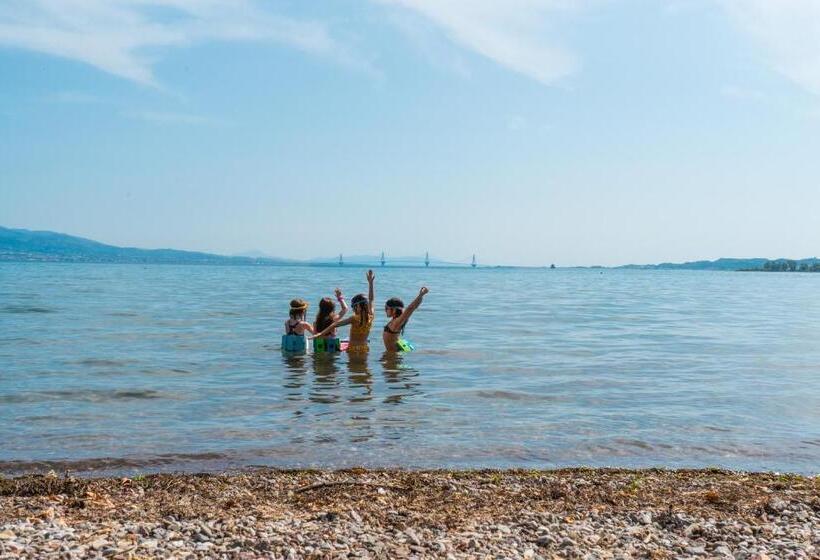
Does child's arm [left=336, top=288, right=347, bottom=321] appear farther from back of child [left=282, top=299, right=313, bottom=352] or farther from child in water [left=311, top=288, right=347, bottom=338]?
back of child [left=282, top=299, right=313, bottom=352]

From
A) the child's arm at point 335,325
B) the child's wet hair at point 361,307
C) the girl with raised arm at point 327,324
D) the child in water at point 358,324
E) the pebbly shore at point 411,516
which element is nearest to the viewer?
the pebbly shore at point 411,516

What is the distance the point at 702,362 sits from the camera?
18516 millimetres

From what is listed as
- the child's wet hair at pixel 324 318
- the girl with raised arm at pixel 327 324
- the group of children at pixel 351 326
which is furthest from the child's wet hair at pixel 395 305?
the child's wet hair at pixel 324 318

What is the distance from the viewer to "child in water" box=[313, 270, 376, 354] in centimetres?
1703

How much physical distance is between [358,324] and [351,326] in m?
0.19

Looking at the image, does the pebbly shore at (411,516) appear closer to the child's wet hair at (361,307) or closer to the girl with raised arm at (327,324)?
the child's wet hair at (361,307)

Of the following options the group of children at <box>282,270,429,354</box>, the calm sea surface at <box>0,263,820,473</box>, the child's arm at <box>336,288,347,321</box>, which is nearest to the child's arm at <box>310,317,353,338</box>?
the group of children at <box>282,270,429,354</box>

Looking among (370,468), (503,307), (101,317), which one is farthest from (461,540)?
(503,307)

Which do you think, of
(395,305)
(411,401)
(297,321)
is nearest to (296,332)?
(297,321)

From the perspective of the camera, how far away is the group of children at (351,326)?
1711 centimetres

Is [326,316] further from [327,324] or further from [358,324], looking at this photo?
[358,324]

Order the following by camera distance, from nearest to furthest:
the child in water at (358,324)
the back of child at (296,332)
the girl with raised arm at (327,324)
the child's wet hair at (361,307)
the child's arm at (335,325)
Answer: the child's wet hair at (361,307)
the child in water at (358,324)
the child's arm at (335,325)
the girl with raised arm at (327,324)
the back of child at (296,332)

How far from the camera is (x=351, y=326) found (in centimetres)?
1709

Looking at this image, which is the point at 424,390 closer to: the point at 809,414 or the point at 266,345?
the point at 809,414
